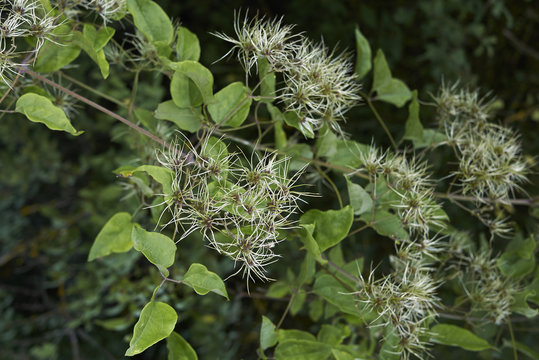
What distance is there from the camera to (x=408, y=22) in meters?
1.07

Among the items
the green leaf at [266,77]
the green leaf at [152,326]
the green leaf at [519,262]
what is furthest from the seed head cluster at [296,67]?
the green leaf at [519,262]

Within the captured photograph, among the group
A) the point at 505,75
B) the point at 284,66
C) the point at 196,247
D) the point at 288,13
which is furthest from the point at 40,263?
the point at 505,75

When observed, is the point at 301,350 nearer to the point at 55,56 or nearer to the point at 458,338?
the point at 458,338

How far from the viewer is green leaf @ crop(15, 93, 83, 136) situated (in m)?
0.43

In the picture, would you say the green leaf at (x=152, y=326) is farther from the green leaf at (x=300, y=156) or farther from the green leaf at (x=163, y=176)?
the green leaf at (x=300, y=156)

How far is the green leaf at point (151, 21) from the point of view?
19.3 inches

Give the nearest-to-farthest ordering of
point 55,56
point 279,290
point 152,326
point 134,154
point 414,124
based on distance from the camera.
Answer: point 152,326 → point 55,56 → point 414,124 → point 279,290 → point 134,154

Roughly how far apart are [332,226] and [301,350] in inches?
5.7

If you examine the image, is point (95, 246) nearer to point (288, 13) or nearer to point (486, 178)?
point (486, 178)

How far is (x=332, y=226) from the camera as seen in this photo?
0.48 meters

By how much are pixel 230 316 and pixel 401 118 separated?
0.57 m

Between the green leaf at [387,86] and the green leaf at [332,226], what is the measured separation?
9.9 inches

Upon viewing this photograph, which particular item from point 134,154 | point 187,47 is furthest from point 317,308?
point 134,154

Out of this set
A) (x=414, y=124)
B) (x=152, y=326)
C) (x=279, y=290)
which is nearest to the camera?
(x=152, y=326)
